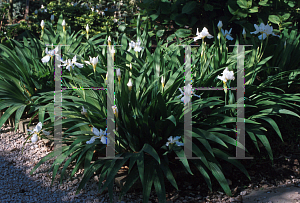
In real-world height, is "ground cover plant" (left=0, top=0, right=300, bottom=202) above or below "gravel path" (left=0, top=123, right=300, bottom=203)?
above

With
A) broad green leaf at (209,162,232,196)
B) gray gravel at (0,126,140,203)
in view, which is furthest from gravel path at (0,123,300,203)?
broad green leaf at (209,162,232,196)

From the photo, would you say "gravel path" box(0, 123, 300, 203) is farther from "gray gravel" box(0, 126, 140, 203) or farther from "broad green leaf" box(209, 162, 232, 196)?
"broad green leaf" box(209, 162, 232, 196)

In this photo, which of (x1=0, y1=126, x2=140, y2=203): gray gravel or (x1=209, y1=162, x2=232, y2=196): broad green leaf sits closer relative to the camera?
(x1=209, y1=162, x2=232, y2=196): broad green leaf

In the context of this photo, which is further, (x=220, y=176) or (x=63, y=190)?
(x=63, y=190)

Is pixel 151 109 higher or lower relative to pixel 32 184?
higher

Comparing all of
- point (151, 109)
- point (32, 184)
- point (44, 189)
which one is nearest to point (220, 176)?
point (151, 109)

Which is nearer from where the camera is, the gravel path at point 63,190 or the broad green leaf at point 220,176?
the broad green leaf at point 220,176

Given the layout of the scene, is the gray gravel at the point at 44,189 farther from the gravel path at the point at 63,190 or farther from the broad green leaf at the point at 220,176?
the broad green leaf at the point at 220,176

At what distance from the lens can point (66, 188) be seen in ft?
6.73

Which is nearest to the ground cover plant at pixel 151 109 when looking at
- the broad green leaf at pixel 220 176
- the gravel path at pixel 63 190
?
the broad green leaf at pixel 220 176

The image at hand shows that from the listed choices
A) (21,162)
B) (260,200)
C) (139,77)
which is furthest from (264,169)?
(21,162)

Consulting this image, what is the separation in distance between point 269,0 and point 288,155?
189cm

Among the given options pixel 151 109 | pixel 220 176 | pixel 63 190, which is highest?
pixel 151 109

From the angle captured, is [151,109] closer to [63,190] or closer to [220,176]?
[220,176]
